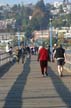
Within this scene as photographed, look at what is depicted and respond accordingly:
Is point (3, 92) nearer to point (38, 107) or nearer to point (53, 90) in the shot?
point (53, 90)

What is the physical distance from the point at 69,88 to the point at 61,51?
668cm

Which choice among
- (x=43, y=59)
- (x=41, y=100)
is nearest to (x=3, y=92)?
(x=41, y=100)

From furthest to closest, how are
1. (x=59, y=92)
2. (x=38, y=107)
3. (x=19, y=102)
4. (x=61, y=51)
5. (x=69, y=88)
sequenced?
(x=61, y=51) → (x=69, y=88) → (x=59, y=92) → (x=19, y=102) → (x=38, y=107)

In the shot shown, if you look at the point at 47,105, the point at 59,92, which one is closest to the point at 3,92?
the point at 59,92

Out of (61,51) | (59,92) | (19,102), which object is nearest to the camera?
(19,102)

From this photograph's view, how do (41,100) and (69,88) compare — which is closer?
(41,100)

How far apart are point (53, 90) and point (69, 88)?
29.8 inches

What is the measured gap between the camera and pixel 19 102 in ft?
46.0

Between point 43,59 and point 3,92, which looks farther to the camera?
point 43,59

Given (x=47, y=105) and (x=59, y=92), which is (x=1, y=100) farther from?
(x=59, y=92)

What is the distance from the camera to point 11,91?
17.4m

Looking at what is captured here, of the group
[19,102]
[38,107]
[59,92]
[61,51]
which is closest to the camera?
[38,107]

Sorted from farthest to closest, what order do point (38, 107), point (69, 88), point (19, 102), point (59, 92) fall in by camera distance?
point (69, 88), point (59, 92), point (19, 102), point (38, 107)

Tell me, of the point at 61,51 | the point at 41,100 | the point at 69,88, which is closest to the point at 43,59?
the point at 61,51
